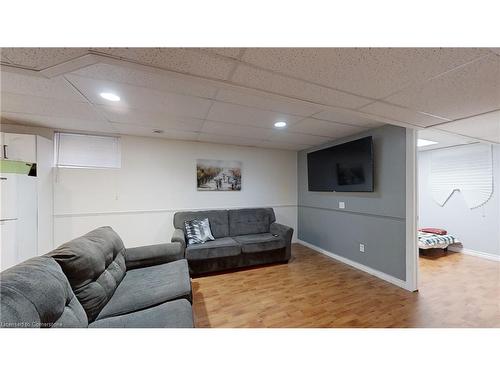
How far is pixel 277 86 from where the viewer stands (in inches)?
58.7

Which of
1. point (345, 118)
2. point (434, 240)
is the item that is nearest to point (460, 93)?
point (345, 118)

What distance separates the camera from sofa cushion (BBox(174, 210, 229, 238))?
336 centimetres

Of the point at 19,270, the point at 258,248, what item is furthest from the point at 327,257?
the point at 19,270

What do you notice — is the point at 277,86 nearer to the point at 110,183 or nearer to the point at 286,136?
the point at 286,136

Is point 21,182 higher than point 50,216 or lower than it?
higher

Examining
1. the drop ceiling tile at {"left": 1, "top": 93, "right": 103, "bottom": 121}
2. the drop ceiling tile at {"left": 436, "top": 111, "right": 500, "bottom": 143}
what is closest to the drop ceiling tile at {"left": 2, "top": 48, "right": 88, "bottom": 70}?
the drop ceiling tile at {"left": 1, "top": 93, "right": 103, "bottom": 121}

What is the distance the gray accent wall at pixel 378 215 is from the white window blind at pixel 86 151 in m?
3.74

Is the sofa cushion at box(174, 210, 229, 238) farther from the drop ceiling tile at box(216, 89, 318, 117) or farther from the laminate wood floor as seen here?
the drop ceiling tile at box(216, 89, 318, 117)

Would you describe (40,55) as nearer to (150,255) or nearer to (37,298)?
(37,298)

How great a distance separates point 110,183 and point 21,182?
0.99 metres

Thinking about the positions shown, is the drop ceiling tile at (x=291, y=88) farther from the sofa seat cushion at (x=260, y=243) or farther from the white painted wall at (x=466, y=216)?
the white painted wall at (x=466, y=216)

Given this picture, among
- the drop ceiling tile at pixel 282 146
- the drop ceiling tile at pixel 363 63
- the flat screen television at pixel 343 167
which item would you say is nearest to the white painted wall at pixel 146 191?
the drop ceiling tile at pixel 282 146

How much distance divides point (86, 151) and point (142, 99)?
1945 millimetres

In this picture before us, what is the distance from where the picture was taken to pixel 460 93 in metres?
1.54
